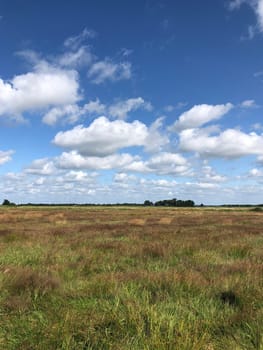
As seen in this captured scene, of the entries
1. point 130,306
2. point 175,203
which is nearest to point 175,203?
point 175,203

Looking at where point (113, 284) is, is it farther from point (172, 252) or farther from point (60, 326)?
point (172, 252)

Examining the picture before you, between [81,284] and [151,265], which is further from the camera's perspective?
[151,265]

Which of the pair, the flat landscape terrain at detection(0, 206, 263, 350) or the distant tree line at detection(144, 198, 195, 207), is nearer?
the flat landscape terrain at detection(0, 206, 263, 350)

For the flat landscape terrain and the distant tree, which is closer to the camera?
the flat landscape terrain

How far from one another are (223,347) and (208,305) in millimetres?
1550

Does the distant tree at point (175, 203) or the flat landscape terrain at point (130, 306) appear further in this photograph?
the distant tree at point (175, 203)

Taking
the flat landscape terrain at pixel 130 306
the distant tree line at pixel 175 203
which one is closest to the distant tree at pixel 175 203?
the distant tree line at pixel 175 203

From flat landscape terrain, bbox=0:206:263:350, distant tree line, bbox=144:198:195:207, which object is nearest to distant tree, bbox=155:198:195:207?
distant tree line, bbox=144:198:195:207

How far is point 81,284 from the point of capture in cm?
761

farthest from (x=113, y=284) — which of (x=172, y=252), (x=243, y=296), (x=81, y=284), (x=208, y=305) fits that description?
(x=172, y=252)

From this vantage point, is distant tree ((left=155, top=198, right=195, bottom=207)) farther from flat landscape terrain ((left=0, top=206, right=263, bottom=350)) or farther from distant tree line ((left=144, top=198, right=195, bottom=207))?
flat landscape terrain ((left=0, top=206, right=263, bottom=350))

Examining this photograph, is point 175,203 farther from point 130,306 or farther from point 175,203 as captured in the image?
point 130,306

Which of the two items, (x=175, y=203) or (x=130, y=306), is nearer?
(x=130, y=306)

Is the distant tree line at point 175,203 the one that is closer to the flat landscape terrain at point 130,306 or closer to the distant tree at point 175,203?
the distant tree at point 175,203
